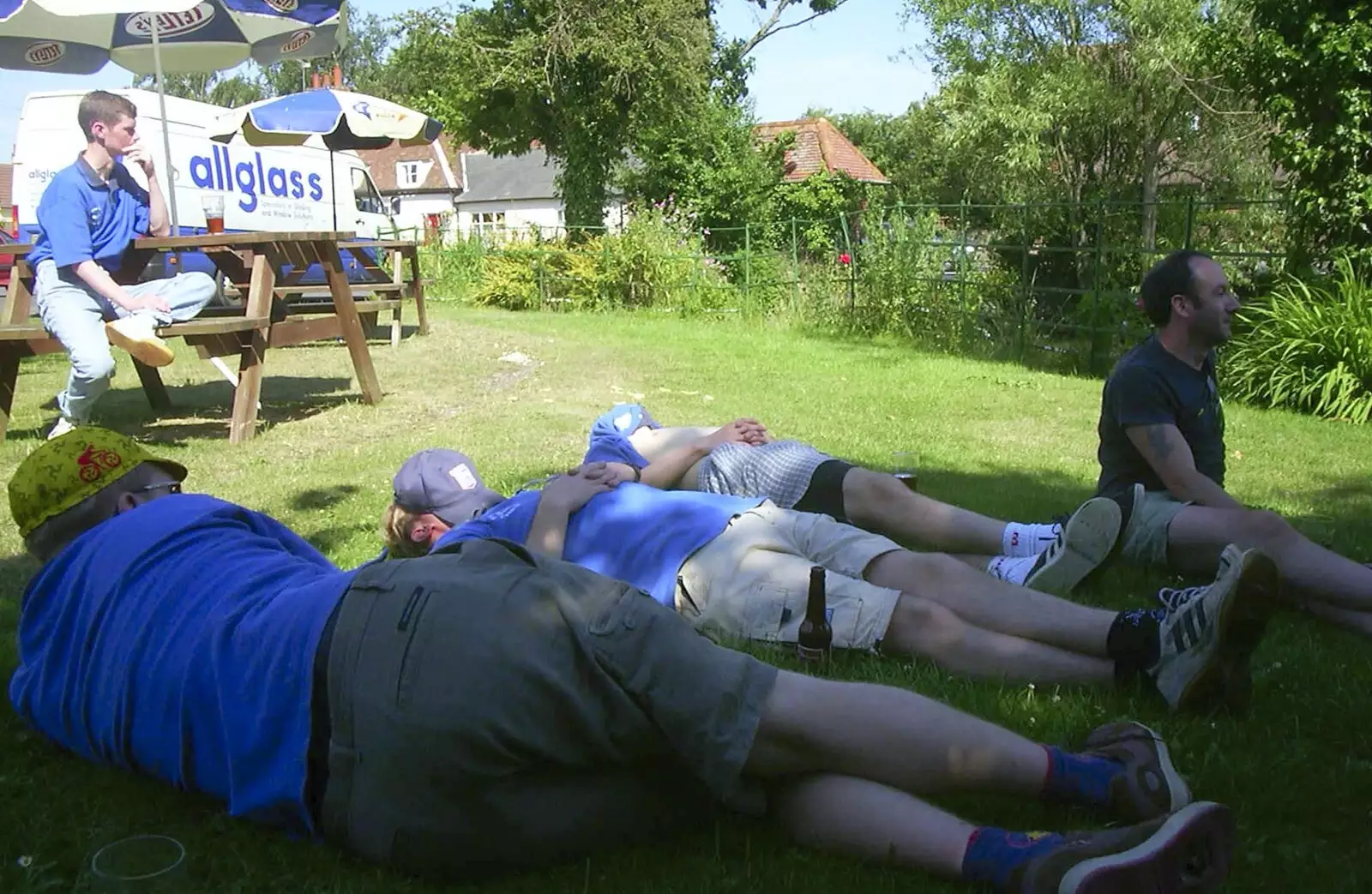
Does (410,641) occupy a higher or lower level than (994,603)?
higher

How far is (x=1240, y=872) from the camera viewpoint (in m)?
2.04

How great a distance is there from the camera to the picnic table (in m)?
6.59

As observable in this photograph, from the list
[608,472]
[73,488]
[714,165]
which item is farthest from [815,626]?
[714,165]

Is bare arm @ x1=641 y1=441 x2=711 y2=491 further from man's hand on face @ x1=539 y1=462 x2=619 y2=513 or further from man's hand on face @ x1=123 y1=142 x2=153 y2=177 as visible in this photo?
man's hand on face @ x1=123 y1=142 x2=153 y2=177

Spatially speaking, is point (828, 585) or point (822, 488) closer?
point (828, 585)

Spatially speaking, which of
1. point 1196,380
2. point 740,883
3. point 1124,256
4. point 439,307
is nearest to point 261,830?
point 740,883

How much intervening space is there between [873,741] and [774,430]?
203 inches

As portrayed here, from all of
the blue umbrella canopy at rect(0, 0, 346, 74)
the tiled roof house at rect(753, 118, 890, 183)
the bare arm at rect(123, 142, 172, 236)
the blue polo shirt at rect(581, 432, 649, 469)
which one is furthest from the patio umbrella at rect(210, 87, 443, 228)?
the tiled roof house at rect(753, 118, 890, 183)

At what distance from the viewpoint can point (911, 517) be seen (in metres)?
3.71

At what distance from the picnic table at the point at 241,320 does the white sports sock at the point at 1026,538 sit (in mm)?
4792

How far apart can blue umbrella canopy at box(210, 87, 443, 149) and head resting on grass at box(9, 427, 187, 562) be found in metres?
10.7

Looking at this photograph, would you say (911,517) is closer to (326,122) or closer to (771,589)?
(771,589)

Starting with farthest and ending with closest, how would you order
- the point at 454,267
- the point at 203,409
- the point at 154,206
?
1. the point at 454,267
2. the point at 203,409
3. the point at 154,206

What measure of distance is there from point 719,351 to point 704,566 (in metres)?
8.67
